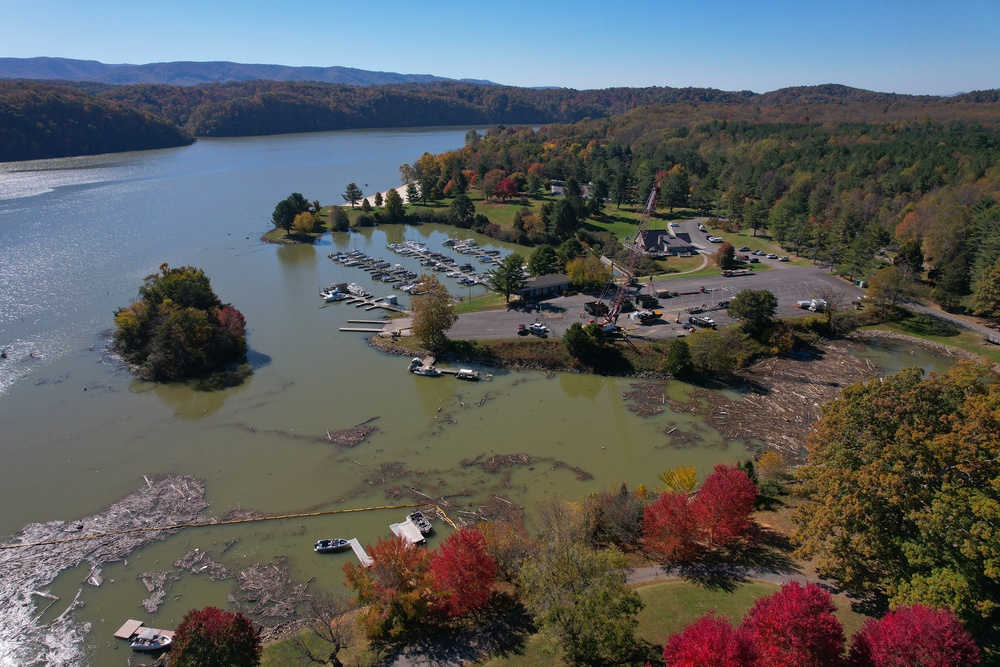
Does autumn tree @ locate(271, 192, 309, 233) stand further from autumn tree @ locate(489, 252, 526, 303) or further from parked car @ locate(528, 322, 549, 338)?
parked car @ locate(528, 322, 549, 338)

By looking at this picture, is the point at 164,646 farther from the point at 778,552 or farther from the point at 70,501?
the point at 778,552

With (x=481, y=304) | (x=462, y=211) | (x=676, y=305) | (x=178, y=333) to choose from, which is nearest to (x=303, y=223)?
(x=462, y=211)

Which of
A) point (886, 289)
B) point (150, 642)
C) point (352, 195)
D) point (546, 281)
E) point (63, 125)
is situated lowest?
point (150, 642)

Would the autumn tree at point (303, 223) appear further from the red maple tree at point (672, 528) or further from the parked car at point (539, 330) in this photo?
the red maple tree at point (672, 528)

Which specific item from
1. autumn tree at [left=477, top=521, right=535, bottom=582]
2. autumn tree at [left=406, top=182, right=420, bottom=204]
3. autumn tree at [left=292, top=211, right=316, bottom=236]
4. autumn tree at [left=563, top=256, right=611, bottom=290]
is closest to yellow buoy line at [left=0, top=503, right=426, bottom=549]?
autumn tree at [left=477, top=521, right=535, bottom=582]

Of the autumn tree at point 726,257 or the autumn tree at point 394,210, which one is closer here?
the autumn tree at point 726,257

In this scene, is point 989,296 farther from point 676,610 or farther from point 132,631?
point 132,631

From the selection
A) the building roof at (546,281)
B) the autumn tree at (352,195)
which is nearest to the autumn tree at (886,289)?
the building roof at (546,281)
